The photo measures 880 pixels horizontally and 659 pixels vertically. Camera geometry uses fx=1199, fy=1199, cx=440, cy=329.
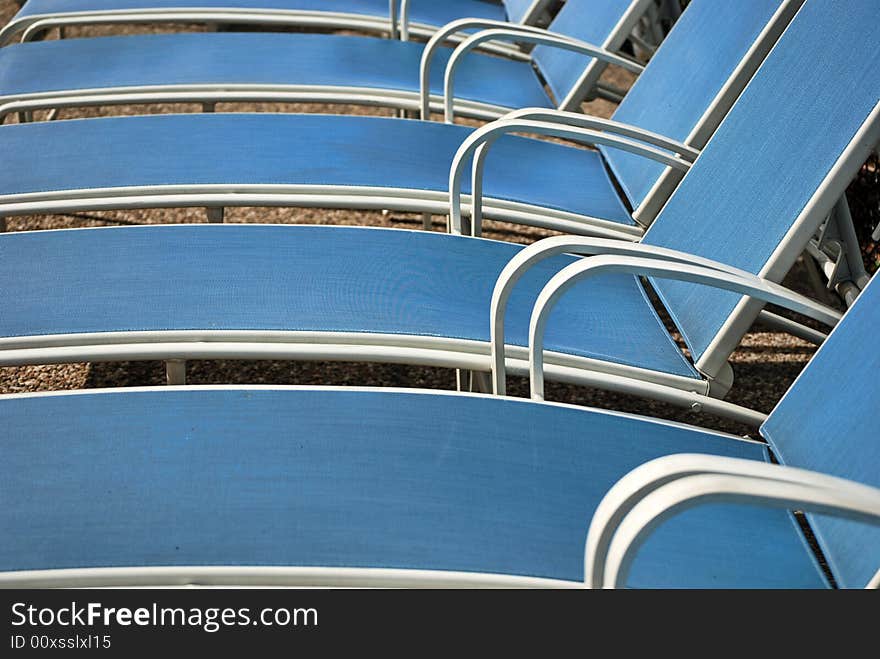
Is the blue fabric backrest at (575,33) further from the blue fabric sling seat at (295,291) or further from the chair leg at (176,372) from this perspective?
the chair leg at (176,372)

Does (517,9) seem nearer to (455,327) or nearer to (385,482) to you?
(455,327)

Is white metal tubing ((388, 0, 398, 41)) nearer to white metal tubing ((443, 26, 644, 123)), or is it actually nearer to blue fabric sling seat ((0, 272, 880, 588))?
white metal tubing ((443, 26, 644, 123))

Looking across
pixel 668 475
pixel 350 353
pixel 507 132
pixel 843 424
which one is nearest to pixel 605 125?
→ pixel 507 132

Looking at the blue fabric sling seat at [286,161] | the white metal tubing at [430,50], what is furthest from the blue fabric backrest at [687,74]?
the white metal tubing at [430,50]

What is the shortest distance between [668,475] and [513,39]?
9.16ft

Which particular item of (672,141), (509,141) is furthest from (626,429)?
(509,141)

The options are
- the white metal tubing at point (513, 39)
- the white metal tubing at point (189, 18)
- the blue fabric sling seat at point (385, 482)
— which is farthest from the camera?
the white metal tubing at point (189, 18)

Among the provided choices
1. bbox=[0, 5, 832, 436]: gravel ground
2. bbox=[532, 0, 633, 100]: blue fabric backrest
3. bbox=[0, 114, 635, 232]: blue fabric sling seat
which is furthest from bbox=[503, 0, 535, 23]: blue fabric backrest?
bbox=[0, 5, 832, 436]: gravel ground

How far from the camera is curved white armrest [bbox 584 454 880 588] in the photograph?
1472 millimetres

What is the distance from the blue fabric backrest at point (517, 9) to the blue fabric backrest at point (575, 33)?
0.23m

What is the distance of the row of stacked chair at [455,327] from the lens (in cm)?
193

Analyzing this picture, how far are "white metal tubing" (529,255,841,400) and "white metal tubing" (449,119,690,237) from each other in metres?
0.82

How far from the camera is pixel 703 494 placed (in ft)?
4.80
